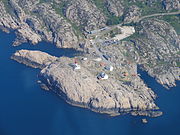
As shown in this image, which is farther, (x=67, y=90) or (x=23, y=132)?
(x=67, y=90)

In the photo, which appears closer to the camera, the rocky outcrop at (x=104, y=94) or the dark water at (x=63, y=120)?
the dark water at (x=63, y=120)

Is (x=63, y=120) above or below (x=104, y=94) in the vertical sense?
below

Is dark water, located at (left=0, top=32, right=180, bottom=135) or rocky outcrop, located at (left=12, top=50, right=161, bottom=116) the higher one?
rocky outcrop, located at (left=12, top=50, right=161, bottom=116)

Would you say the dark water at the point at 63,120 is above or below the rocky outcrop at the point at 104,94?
below

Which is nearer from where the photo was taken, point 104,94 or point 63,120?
point 63,120

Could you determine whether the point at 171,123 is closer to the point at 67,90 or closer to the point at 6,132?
the point at 67,90

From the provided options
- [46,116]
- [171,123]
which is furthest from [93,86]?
[171,123]

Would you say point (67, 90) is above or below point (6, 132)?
above

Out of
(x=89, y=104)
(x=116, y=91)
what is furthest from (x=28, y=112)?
(x=116, y=91)

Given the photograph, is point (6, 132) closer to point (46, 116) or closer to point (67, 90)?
point (46, 116)

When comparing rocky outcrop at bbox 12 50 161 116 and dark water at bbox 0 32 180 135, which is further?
→ rocky outcrop at bbox 12 50 161 116
